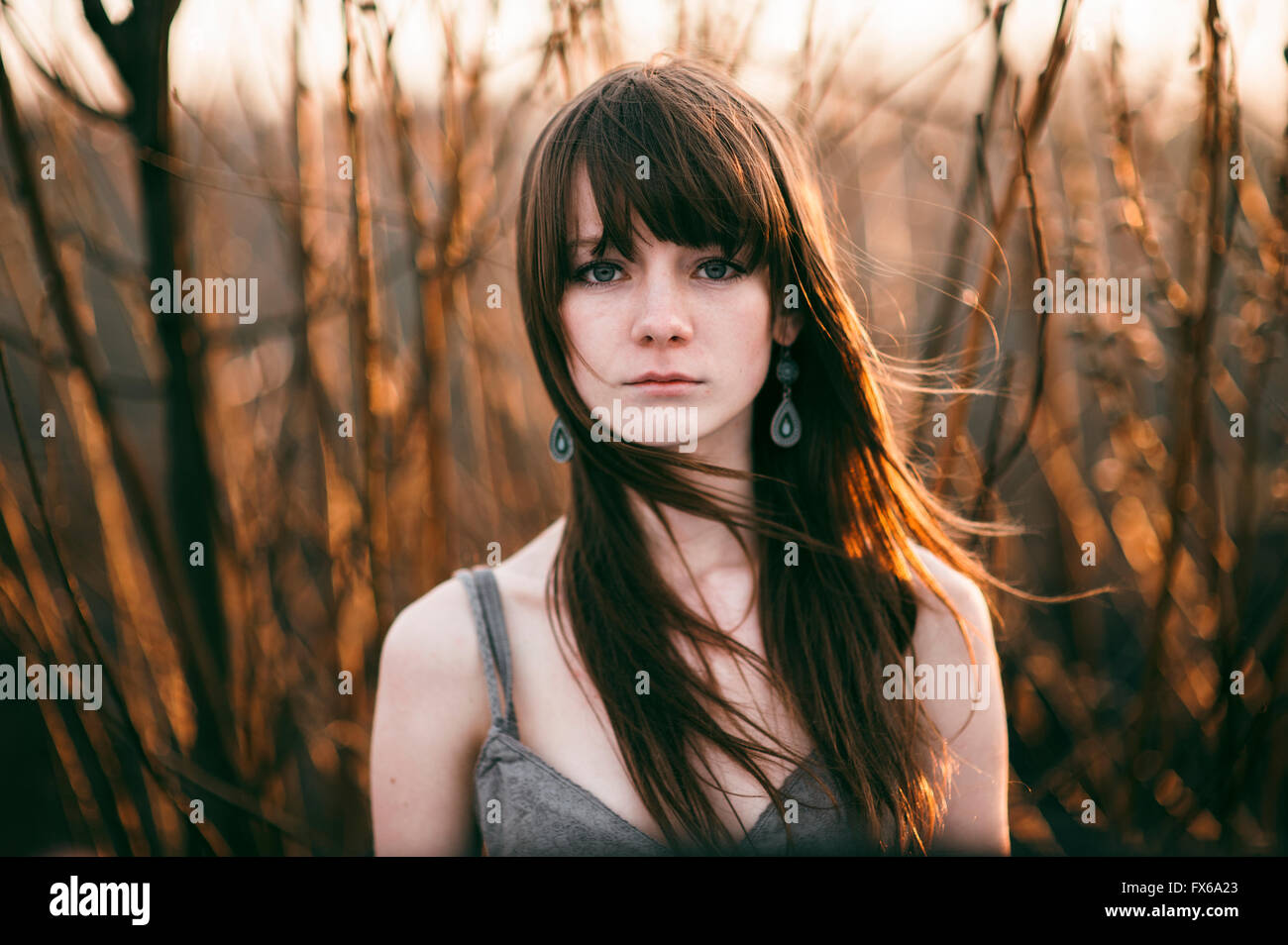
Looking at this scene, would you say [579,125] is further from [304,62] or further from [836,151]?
[836,151]

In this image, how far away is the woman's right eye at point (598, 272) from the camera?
2.68 feet

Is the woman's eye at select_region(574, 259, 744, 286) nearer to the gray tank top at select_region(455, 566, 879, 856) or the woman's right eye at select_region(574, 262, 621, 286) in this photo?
the woman's right eye at select_region(574, 262, 621, 286)

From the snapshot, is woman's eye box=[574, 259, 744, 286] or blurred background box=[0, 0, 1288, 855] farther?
blurred background box=[0, 0, 1288, 855]

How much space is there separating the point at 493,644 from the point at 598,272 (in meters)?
0.40

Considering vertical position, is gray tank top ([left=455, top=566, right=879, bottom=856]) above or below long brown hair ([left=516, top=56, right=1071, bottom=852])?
below

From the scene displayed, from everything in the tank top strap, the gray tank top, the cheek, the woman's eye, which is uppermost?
the woman's eye

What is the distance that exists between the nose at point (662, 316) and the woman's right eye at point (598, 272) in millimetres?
46

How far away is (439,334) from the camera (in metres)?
1.06

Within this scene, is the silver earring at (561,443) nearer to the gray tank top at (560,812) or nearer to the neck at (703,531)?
the neck at (703,531)

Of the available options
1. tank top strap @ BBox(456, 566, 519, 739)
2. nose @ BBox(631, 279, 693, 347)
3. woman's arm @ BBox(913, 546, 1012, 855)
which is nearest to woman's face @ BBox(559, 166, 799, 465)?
nose @ BBox(631, 279, 693, 347)

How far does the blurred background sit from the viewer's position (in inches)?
38.5

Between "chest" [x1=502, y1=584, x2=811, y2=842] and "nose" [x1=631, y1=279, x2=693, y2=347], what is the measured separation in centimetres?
33

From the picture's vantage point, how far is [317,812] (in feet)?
5.12
